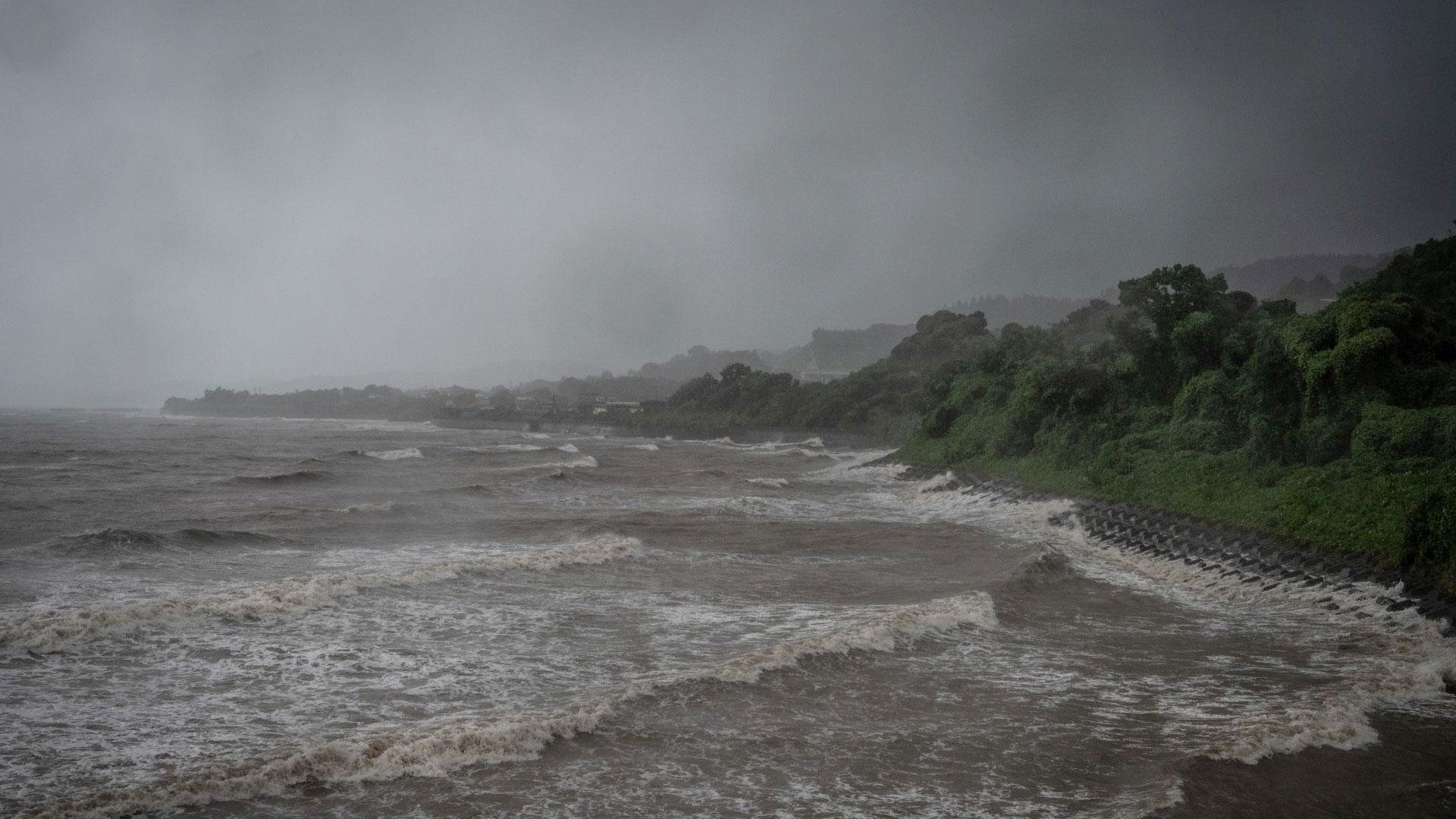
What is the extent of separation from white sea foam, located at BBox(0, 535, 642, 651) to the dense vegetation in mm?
13721

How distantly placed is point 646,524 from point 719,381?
6754cm

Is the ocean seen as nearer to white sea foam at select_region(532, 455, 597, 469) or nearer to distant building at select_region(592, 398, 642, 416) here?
white sea foam at select_region(532, 455, 597, 469)

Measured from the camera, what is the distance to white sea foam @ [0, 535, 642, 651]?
1078 cm

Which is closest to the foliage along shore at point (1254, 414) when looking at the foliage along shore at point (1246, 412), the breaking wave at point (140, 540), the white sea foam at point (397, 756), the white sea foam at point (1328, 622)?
the foliage along shore at point (1246, 412)

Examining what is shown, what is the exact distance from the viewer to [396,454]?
46.8 metres

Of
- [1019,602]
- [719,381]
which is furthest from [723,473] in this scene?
[719,381]

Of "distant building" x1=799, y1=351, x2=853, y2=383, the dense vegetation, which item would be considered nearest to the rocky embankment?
the dense vegetation

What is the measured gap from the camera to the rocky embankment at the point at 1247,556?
1178 cm

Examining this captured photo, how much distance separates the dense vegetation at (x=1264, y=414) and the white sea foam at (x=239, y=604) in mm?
13721

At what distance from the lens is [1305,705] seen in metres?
8.62

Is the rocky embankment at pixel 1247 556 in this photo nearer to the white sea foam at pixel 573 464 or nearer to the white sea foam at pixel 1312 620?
the white sea foam at pixel 1312 620

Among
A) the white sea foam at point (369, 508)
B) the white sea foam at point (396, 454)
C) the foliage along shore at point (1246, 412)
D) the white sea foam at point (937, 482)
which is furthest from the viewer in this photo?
the white sea foam at point (396, 454)

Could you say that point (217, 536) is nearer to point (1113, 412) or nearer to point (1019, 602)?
point (1019, 602)

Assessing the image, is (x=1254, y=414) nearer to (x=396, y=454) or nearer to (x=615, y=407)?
(x=396, y=454)
